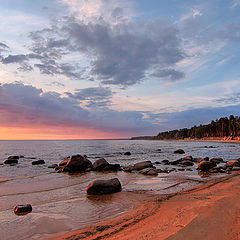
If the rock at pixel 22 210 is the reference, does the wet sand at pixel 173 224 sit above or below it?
above

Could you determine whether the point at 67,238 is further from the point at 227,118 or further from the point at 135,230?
the point at 227,118

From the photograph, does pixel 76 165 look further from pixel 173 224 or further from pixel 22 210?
pixel 173 224

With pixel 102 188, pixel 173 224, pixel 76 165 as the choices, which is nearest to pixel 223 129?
pixel 76 165

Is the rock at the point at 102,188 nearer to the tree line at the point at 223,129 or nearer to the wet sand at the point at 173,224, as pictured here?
the wet sand at the point at 173,224

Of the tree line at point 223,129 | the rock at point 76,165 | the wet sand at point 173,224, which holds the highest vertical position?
the tree line at point 223,129

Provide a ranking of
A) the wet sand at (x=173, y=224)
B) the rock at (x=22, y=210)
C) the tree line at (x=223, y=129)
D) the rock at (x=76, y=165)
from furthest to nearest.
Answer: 1. the tree line at (x=223, y=129)
2. the rock at (x=76, y=165)
3. the rock at (x=22, y=210)
4. the wet sand at (x=173, y=224)

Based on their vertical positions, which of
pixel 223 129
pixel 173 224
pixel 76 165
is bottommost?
pixel 76 165

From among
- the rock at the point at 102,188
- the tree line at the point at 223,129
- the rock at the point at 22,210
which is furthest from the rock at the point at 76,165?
the tree line at the point at 223,129

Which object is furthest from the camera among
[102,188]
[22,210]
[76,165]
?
[76,165]

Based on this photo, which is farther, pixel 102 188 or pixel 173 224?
pixel 102 188

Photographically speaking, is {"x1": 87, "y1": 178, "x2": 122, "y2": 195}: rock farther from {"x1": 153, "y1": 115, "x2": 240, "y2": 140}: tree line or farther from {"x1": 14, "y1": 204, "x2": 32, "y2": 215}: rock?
{"x1": 153, "y1": 115, "x2": 240, "y2": 140}: tree line

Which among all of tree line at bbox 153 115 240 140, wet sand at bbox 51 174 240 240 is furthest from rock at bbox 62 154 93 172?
tree line at bbox 153 115 240 140

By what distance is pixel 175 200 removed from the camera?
9586 millimetres

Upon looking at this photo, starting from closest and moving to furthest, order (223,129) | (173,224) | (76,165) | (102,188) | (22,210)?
(173,224) → (22,210) → (102,188) → (76,165) → (223,129)
